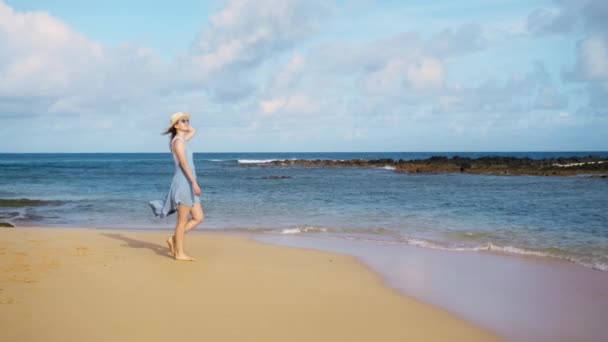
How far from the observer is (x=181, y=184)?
7109 millimetres

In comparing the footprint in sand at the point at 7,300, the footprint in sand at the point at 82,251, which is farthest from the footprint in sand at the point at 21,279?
the footprint in sand at the point at 82,251

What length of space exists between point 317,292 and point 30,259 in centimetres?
379

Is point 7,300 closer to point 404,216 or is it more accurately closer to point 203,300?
point 203,300

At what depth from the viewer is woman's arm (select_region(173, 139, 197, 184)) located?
22.9ft

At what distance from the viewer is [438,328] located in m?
4.88

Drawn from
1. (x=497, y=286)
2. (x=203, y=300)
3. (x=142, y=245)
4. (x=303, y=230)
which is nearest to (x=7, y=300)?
(x=203, y=300)

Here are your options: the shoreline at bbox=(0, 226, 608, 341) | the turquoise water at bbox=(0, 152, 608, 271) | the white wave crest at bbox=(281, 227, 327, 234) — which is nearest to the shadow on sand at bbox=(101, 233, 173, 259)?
the shoreline at bbox=(0, 226, 608, 341)

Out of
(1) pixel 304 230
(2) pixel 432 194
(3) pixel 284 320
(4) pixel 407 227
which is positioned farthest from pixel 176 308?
(2) pixel 432 194

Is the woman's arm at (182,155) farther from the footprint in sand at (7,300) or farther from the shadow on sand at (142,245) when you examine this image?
the footprint in sand at (7,300)

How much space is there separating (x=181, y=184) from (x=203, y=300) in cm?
215

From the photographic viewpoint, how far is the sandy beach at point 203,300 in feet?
14.8

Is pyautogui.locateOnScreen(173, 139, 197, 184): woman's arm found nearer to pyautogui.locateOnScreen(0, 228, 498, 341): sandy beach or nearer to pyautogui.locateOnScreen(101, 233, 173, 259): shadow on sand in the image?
pyautogui.locateOnScreen(0, 228, 498, 341): sandy beach

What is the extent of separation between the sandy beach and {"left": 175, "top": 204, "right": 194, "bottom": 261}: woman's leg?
17 cm

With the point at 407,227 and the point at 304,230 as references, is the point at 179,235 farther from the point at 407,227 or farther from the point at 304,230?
the point at 407,227
